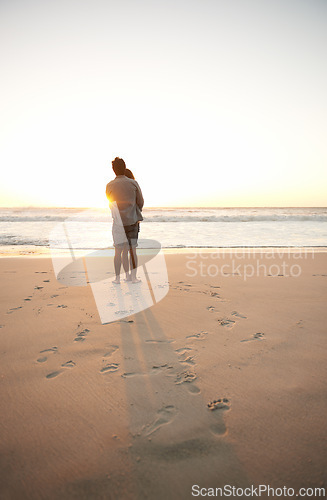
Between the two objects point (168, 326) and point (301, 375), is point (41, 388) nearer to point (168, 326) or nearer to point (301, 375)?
point (168, 326)

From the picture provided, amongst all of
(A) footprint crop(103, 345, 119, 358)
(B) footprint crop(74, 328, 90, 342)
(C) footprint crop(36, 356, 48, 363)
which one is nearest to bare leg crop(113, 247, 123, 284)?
(B) footprint crop(74, 328, 90, 342)

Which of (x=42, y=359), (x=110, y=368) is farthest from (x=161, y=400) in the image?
(x=42, y=359)

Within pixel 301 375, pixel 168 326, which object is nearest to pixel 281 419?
pixel 301 375

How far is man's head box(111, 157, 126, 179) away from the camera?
4.11 metres

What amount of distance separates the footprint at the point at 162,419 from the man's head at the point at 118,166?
340 cm

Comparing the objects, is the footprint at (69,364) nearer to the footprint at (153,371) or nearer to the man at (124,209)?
the footprint at (153,371)

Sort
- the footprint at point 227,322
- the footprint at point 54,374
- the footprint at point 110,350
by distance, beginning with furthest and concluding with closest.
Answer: the footprint at point 227,322 → the footprint at point 110,350 → the footprint at point 54,374

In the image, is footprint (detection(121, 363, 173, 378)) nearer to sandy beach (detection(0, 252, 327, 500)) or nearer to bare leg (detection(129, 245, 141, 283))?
sandy beach (detection(0, 252, 327, 500))

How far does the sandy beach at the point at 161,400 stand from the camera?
1.19 meters

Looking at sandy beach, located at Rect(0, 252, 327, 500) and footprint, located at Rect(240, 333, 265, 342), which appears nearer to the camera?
sandy beach, located at Rect(0, 252, 327, 500)

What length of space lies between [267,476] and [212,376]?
69 cm

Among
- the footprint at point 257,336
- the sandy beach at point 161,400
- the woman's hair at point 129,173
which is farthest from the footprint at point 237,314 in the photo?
the woman's hair at point 129,173

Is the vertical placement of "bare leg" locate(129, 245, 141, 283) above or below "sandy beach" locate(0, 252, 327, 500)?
above

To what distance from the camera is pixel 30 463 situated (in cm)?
125
